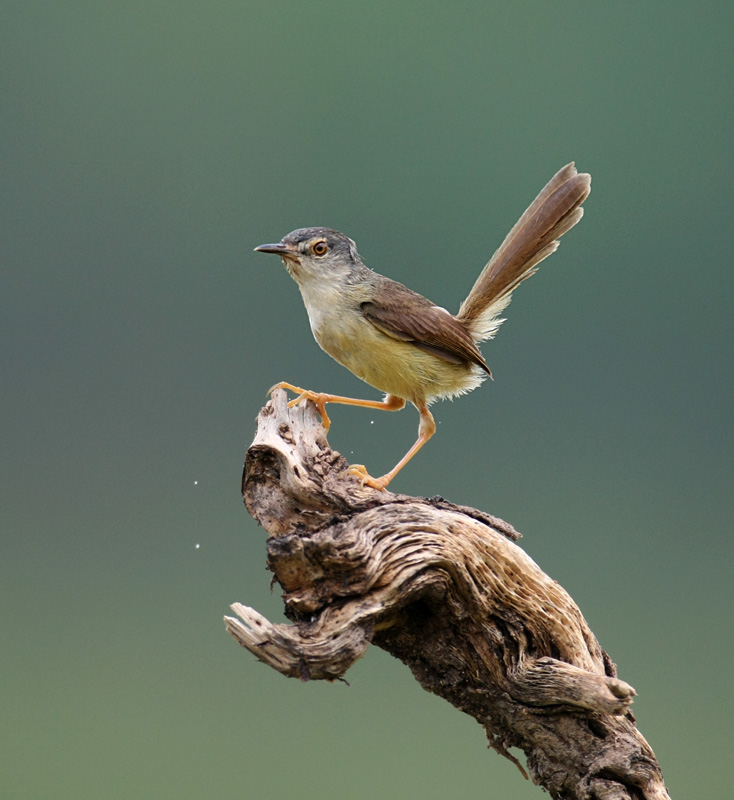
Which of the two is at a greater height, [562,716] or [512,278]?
[512,278]

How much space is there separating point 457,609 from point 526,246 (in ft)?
5.61

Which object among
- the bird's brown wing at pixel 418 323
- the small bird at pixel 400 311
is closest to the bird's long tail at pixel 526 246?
the small bird at pixel 400 311

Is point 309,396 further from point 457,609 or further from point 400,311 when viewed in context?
point 457,609

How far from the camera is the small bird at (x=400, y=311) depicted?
357 centimetres

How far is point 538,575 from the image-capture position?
3.03 m

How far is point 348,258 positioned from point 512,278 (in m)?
0.76

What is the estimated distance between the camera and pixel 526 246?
3.81 meters

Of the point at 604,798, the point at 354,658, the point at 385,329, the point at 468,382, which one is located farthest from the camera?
the point at 468,382

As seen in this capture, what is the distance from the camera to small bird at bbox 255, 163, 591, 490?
11.7 ft

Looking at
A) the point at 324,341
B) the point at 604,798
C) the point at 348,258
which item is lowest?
the point at 604,798

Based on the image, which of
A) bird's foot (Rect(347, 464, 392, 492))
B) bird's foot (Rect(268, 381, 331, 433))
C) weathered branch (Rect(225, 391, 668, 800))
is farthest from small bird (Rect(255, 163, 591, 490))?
weathered branch (Rect(225, 391, 668, 800))

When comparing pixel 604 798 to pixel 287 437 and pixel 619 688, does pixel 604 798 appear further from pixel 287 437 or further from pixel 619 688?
pixel 287 437

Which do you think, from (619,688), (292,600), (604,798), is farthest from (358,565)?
(604,798)

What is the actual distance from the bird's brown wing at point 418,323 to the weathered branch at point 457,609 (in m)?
0.73
